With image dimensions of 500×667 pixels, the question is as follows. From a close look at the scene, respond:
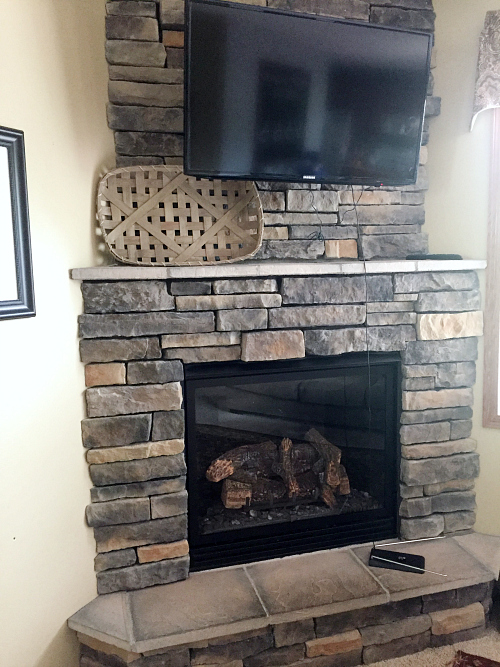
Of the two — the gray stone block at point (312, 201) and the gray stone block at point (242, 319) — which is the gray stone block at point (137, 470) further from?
the gray stone block at point (312, 201)

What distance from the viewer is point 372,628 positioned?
1894mm

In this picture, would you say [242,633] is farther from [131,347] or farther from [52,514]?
[131,347]

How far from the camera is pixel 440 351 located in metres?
2.14

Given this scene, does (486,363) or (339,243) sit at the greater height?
(339,243)

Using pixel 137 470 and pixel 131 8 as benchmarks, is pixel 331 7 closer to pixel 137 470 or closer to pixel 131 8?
pixel 131 8

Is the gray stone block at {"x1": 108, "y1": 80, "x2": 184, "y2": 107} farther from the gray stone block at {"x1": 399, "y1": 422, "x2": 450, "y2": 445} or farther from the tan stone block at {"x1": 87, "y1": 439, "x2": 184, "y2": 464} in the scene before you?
the gray stone block at {"x1": 399, "y1": 422, "x2": 450, "y2": 445}

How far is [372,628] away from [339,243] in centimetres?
144

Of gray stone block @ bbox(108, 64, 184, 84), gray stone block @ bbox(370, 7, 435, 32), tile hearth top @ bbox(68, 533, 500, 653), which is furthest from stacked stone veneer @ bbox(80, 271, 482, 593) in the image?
gray stone block @ bbox(370, 7, 435, 32)

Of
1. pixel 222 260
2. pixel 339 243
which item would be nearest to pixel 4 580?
pixel 222 260

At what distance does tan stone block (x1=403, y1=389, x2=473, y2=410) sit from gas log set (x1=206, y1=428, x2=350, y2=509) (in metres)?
0.36

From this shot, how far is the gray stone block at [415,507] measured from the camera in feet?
7.16

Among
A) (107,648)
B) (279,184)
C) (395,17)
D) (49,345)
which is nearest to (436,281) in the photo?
(279,184)

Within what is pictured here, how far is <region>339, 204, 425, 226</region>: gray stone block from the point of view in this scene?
2.21 m

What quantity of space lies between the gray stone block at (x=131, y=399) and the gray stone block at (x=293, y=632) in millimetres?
820
